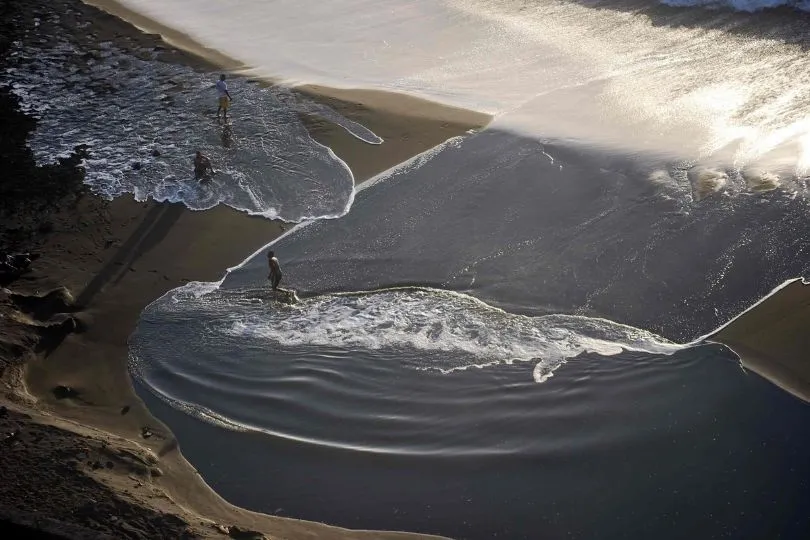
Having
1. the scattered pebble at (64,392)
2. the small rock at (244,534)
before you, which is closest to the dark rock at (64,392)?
the scattered pebble at (64,392)

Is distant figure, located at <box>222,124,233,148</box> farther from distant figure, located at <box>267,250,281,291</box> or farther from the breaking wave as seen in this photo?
distant figure, located at <box>267,250,281,291</box>

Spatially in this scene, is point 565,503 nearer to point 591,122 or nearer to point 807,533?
point 807,533

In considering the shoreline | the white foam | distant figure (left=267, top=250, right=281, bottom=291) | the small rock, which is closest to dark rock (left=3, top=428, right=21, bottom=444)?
the shoreline

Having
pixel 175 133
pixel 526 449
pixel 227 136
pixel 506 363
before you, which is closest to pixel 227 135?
pixel 227 136

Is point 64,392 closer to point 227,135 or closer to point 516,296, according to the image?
point 516,296

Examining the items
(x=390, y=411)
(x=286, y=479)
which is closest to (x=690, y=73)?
(x=390, y=411)

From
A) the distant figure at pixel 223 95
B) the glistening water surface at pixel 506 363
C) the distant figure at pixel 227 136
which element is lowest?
the glistening water surface at pixel 506 363

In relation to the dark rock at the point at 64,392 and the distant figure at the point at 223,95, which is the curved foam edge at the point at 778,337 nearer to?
the dark rock at the point at 64,392
